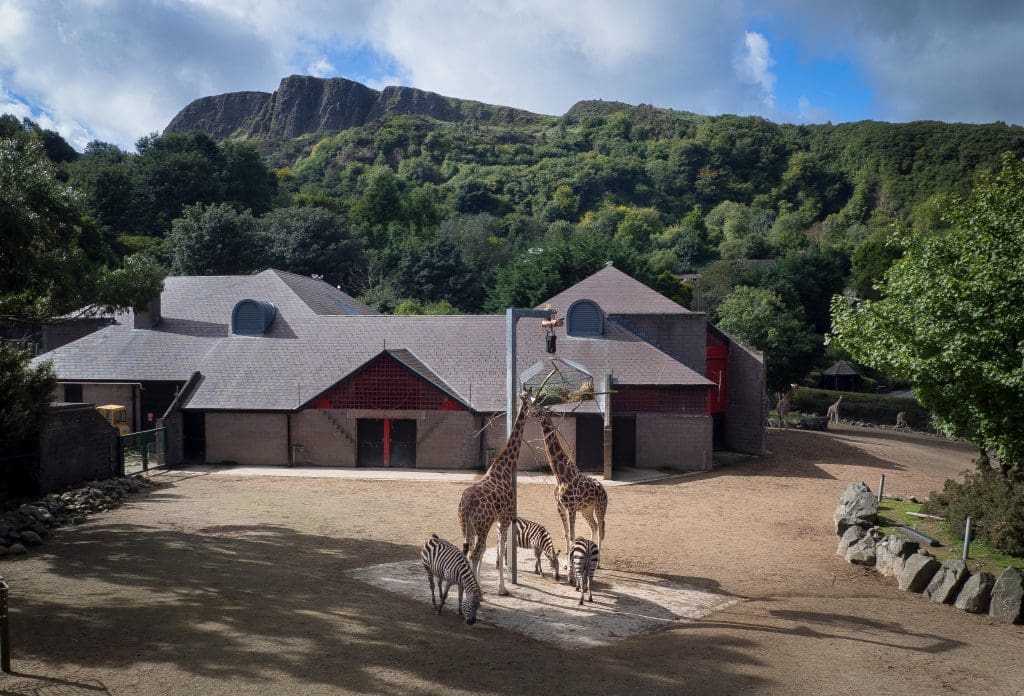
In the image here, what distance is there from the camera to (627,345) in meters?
33.2

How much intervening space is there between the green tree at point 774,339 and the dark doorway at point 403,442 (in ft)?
91.1

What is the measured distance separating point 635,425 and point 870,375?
4279 centimetres

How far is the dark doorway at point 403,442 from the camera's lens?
103ft

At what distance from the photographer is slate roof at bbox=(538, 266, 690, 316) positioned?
1365 inches

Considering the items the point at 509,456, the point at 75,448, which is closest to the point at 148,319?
the point at 75,448

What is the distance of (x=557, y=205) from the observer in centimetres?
11525

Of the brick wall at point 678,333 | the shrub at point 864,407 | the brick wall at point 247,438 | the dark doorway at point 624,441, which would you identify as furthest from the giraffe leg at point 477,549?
the shrub at point 864,407

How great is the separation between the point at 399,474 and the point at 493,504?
15613mm

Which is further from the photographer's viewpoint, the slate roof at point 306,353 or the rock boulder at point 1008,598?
the slate roof at point 306,353

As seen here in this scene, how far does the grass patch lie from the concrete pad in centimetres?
833

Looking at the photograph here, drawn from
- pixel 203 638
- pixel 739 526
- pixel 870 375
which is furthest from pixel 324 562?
pixel 870 375

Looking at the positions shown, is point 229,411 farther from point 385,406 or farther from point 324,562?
point 324,562

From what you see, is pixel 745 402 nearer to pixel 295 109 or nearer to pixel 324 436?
pixel 324 436

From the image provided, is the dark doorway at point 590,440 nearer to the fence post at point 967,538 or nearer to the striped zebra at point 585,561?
the fence post at point 967,538
